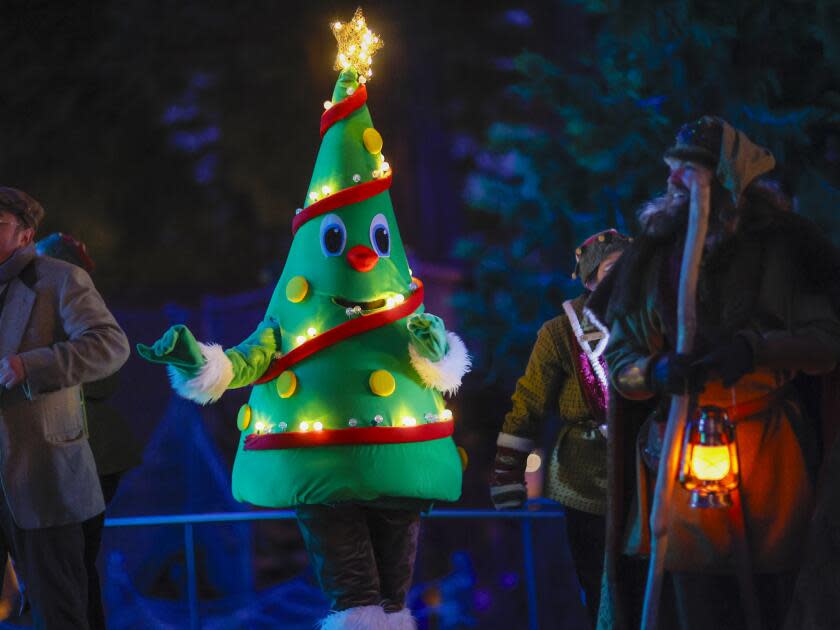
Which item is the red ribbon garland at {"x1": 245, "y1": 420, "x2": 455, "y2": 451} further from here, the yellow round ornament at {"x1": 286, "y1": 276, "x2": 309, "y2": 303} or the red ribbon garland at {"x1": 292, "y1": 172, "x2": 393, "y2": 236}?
the red ribbon garland at {"x1": 292, "y1": 172, "x2": 393, "y2": 236}

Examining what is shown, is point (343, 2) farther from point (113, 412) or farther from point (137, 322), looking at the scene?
point (113, 412)

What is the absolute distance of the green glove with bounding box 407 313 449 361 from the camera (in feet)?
12.9

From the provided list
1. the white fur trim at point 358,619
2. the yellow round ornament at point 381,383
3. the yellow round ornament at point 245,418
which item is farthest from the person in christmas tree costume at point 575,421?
the yellow round ornament at point 245,418

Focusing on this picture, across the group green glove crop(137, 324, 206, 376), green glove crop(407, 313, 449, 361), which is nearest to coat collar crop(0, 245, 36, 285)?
green glove crop(137, 324, 206, 376)

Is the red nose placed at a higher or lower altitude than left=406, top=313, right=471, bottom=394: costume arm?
higher

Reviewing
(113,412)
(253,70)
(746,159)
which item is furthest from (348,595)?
(253,70)

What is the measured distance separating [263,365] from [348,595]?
881 millimetres

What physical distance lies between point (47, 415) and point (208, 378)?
548 mm

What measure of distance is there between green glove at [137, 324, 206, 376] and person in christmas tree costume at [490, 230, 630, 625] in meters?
1.14

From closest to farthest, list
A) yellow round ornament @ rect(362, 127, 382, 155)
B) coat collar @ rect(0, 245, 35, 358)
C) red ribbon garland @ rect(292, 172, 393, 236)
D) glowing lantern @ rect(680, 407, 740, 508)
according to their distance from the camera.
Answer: glowing lantern @ rect(680, 407, 740, 508) → coat collar @ rect(0, 245, 35, 358) → red ribbon garland @ rect(292, 172, 393, 236) → yellow round ornament @ rect(362, 127, 382, 155)

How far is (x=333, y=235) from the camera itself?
4098mm

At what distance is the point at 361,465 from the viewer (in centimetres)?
380

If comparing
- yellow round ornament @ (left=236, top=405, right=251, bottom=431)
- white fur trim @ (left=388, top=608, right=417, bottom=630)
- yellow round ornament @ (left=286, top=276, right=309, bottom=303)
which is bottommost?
white fur trim @ (left=388, top=608, right=417, bottom=630)

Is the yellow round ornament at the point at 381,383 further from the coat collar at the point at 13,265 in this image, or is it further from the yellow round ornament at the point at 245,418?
the coat collar at the point at 13,265
